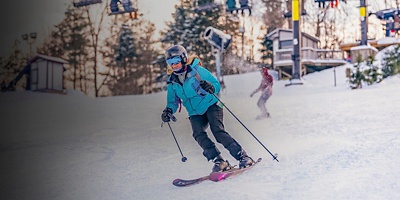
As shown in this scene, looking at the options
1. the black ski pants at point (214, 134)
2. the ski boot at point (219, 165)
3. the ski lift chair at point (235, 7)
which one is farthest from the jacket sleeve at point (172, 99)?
the ski lift chair at point (235, 7)

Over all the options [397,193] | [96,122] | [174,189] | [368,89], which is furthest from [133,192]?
[368,89]

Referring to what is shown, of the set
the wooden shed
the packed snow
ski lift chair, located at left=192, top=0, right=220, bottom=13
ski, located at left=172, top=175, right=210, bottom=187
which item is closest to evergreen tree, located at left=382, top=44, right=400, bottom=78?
the packed snow

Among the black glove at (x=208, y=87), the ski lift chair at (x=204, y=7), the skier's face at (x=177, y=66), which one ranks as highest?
the ski lift chair at (x=204, y=7)

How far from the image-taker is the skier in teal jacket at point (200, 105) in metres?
2.30

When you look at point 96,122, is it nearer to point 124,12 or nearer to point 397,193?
point 124,12

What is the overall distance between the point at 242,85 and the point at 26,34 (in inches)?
70.7

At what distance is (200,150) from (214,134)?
48cm

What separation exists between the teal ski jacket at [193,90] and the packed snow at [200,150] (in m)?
0.39

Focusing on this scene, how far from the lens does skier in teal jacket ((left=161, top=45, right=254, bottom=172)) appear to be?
2.30 meters

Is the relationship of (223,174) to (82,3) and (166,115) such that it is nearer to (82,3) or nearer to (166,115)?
(166,115)

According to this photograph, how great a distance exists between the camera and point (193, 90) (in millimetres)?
2322

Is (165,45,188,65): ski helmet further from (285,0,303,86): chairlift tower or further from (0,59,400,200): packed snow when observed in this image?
(285,0,303,86): chairlift tower

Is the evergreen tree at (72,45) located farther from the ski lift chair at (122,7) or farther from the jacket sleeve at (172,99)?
the jacket sleeve at (172,99)

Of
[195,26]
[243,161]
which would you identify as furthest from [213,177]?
[195,26]
